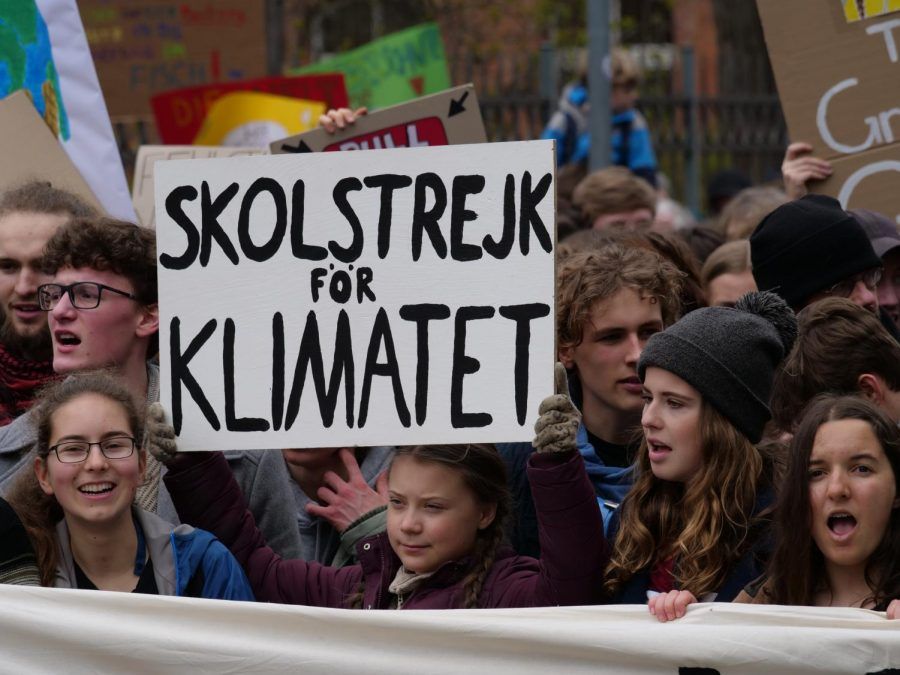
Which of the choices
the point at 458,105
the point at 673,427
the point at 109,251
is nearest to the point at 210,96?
the point at 458,105

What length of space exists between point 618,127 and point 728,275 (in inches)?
182

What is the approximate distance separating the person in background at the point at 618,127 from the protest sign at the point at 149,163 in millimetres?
3395

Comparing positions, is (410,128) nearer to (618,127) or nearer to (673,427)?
(673,427)

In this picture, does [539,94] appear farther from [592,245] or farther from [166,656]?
[166,656]

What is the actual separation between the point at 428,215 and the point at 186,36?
228 inches

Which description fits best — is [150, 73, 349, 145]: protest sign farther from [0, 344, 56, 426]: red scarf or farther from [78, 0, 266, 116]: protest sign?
[0, 344, 56, 426]: red scarf

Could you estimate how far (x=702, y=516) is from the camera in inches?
138

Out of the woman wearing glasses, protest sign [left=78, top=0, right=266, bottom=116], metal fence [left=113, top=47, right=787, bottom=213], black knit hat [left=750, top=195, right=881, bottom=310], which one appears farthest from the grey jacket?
metal fence [left=113, top=47, right=787, bottom=213]

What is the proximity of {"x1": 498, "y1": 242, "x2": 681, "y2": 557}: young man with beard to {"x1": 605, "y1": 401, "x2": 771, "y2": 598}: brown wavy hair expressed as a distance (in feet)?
1.75

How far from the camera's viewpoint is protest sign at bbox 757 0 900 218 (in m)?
5.27

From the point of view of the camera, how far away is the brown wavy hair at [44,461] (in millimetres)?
3654

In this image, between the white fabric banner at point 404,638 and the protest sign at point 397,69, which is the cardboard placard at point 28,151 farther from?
the protest sign at point 397,69

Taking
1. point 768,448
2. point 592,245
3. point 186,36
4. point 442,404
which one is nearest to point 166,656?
point 442,404

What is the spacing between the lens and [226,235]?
148 inches
